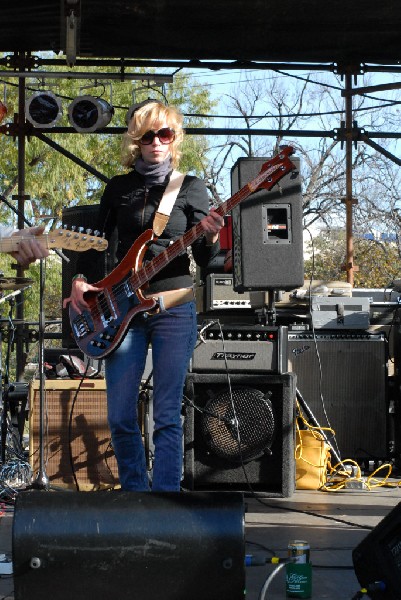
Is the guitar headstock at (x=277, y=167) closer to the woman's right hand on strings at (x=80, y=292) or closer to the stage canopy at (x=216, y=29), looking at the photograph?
Result: the woman's right hand on strings at (x=80, y=292)

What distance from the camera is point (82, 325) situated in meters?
3.74

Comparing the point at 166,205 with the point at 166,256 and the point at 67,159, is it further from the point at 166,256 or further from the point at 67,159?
the point at 67,159

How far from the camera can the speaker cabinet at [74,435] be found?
17.3 feet

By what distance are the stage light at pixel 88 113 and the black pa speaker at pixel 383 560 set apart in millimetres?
5600

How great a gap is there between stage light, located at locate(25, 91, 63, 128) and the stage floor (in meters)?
4.06

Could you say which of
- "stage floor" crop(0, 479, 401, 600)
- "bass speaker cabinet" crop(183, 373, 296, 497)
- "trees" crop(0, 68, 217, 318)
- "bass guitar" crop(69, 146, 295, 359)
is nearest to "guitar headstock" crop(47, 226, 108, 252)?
"bass guitar" crop(69, 146, 295, 359)

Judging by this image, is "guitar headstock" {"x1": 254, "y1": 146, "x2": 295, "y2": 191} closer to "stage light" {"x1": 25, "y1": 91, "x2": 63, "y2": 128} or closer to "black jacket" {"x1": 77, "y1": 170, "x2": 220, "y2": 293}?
"black jacket" {"x1": 77, "y1": 170, "x2": 220, "y2": 293}

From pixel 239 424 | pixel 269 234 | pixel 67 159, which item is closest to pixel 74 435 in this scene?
pixel 239 424

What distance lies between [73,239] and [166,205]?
1.26 feet

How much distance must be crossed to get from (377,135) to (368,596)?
19.5 feet

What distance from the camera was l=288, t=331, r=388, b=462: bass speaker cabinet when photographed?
5.97m

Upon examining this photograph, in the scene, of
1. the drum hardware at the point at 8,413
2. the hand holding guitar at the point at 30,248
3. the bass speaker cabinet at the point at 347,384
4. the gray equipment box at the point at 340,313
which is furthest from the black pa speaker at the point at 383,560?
the gray equipment box at the point at 340,313

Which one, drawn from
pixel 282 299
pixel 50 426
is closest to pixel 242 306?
pixel 282 299

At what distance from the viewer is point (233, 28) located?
23.4 feet
